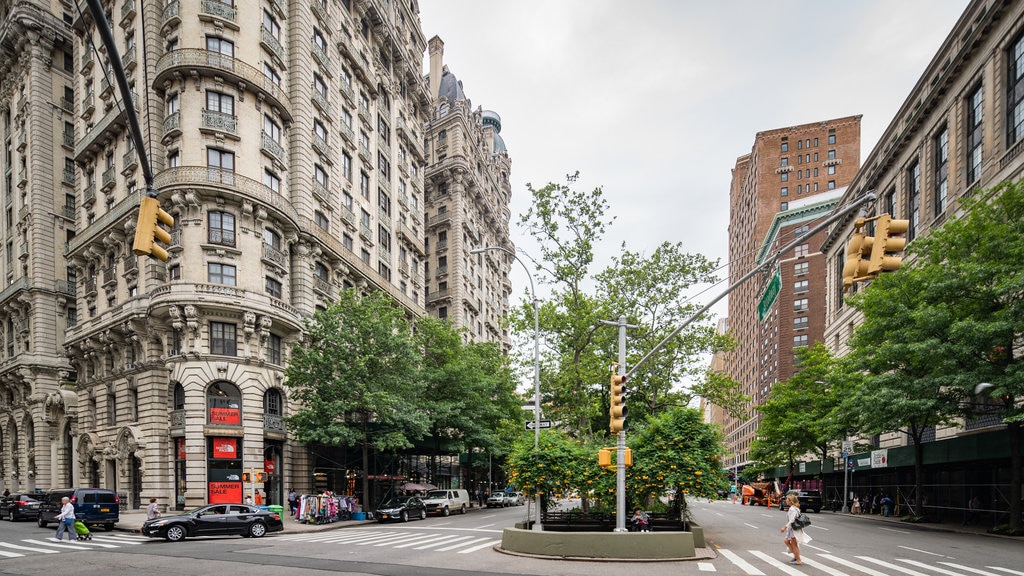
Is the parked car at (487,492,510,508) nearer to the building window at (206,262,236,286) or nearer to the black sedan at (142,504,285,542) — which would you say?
the building window at (206,262,236,286)

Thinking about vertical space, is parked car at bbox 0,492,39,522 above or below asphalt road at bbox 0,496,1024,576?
below

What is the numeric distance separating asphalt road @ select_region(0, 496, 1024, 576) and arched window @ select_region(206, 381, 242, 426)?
887cm

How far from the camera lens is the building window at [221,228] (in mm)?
35094

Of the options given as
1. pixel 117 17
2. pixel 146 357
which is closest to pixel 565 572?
pixel 146 357

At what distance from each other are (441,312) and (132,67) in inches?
1605

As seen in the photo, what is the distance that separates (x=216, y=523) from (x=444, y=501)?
19021mm

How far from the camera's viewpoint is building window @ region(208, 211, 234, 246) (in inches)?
1382

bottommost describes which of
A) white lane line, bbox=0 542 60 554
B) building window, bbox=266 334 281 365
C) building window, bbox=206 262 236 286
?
white lane line, bbox=0 542 60 554

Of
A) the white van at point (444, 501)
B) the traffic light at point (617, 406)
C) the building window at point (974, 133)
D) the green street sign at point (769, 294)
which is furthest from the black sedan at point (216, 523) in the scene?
the building window at point (974, 133)

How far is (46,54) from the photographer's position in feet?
173

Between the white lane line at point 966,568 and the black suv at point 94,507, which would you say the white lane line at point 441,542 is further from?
the black suv at point 94,507

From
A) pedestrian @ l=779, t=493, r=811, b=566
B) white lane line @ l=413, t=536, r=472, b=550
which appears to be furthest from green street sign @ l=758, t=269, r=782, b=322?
white lane line @ l=413, t=536, r=472, b=550

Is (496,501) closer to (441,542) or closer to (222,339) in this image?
(222,339)

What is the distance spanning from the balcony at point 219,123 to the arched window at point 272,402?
51.0ft
